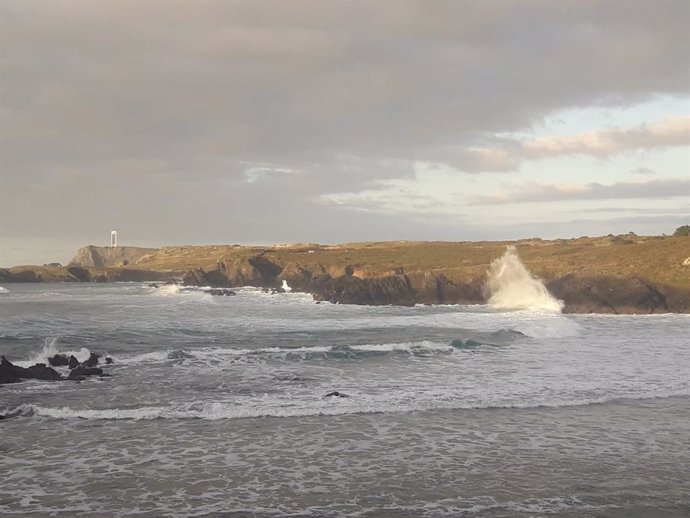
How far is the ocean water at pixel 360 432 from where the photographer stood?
10.1 metres

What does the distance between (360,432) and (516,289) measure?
4583cm

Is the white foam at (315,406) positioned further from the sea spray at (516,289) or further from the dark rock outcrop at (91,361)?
the sea spray at (516,289)

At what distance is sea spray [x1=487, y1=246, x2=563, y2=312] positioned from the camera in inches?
2101

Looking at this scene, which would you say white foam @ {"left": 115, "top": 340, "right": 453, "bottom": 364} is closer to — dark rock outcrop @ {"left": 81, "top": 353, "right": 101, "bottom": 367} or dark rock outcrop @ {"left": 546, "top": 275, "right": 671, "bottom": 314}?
dark rock outcrop @ {"left": 81, "top": 353, "right": 101, "bottom": 367}

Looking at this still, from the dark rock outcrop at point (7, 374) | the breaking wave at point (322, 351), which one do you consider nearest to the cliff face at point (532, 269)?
the breaking wave at point (322, 351)

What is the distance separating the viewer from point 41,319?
46.3 meters

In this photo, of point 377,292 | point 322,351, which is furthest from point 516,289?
point 322,351

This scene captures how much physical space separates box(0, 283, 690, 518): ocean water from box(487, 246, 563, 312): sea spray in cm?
2197

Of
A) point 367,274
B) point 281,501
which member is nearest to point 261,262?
point 367,274

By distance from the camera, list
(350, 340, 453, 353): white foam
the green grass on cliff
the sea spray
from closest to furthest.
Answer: (350, 340, 453, 353): white foam
the green grass on cliff
the sea spray

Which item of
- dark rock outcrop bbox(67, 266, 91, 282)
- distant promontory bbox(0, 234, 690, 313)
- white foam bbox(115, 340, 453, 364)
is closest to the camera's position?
white foam bbox(115, 340, 453, 364)

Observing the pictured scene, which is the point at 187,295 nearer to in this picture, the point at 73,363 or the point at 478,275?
the point at 478,275

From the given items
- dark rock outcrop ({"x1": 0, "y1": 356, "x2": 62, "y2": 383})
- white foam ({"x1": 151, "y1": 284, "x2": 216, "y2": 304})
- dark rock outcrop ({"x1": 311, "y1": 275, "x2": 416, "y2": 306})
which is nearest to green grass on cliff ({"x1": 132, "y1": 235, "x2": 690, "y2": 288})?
dark rock outcrop ({"x1": 311, "y1": 275, "x2": 416, "y2": 306})

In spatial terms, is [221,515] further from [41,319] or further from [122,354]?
[41,319]
